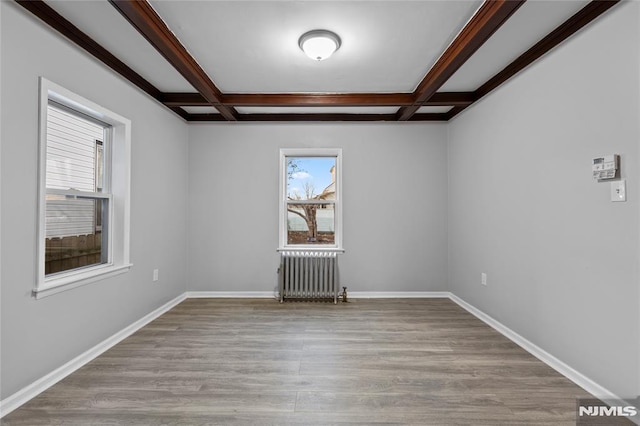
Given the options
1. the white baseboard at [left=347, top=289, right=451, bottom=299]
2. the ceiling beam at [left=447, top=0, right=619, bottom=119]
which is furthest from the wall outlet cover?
the white baseboard at [left=347, top=289, right=451, bottom=299]

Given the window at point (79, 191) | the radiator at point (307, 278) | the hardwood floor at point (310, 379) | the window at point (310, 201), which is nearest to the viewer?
the hardwood floor at point (310, 379)

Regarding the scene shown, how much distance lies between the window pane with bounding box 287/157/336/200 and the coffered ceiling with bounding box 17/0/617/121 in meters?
0.98

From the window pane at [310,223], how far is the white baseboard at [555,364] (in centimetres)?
212

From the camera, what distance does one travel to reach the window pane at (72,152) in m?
2.26

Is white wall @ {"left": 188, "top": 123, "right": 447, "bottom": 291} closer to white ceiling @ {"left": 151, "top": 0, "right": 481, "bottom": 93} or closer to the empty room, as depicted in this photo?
the empty room

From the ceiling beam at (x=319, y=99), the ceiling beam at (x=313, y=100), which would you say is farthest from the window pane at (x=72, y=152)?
the ceiling beam at (x=319, y=99)

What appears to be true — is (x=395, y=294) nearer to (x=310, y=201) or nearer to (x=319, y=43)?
(x=310, y=201)

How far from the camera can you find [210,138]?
4.27 meters

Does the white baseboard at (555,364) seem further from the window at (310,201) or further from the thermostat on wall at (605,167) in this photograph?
the window at (310,201)

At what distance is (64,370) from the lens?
86.9 inches

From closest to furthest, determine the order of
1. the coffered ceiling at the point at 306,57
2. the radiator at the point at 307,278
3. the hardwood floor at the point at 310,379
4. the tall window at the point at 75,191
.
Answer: the hardwood floor at the point at 310,379
the coffered ceiling at the point at 306,57
the tall window at the point at 75,191
the radiator at the point at 307,278

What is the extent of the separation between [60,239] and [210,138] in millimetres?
2342

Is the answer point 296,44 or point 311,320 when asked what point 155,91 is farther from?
point 311,320

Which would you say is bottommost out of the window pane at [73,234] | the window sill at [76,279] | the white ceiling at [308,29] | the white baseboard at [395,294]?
the white baseboard at [395,294]
